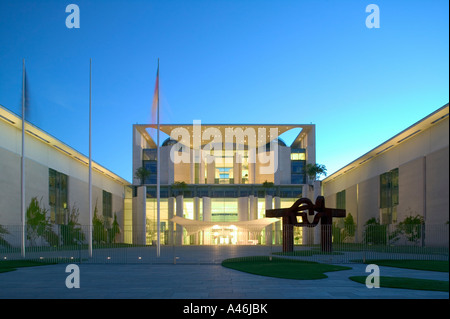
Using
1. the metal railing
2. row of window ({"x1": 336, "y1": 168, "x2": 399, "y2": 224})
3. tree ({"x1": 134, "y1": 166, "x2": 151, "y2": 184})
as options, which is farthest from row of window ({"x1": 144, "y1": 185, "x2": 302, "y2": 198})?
row of window ({"x1": 336, "y1": 168, "x2": 399, "y2": 224})

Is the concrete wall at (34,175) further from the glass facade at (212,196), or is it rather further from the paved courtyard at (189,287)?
the paved courtyard at (189,287)

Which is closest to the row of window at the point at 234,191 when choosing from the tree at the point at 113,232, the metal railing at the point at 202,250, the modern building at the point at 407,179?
the tree at the point at 113,232

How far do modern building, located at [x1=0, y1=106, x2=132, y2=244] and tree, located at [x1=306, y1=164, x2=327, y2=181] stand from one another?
107 feet

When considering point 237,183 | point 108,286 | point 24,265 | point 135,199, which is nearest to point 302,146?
point 237,183

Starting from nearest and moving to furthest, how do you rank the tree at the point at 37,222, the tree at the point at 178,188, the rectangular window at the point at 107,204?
the tree at the point at 37,222, the rectangular window at the point at 107,204, the tree at the point at 178,188

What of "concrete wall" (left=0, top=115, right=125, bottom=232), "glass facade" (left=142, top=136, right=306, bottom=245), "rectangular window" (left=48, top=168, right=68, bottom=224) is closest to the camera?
"concrete wall" (left=0, top=115, right=125, bottom=232)

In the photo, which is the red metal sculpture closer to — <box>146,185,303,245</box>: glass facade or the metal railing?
the metal railing

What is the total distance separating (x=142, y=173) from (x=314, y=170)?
29.6 metres

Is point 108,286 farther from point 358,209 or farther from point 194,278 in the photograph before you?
point 358,209

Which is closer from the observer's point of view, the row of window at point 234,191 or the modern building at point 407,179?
the modern building at point 407,179

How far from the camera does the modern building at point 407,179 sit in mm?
42781

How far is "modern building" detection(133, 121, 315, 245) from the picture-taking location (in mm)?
72812

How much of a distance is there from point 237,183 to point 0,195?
44764 millimetres

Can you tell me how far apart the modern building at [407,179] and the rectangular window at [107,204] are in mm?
39052
